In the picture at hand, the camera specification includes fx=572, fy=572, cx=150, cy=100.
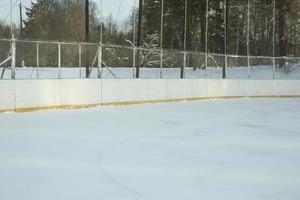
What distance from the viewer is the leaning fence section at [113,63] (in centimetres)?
1794

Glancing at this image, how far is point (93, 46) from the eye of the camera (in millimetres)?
20500

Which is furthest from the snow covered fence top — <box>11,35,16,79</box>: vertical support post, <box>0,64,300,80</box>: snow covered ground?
<box>0,64,300,80</box>: snow covered ground

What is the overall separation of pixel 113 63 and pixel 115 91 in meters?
2.27

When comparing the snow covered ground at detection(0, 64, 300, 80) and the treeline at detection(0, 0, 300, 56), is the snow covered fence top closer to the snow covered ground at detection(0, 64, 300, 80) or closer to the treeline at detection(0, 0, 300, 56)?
the snow covered ground at detection(0, 64, 300, 80)

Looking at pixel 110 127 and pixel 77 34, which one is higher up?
pixel 77 34

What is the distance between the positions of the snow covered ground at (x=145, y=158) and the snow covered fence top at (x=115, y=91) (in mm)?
856

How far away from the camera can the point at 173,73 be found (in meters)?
24.6

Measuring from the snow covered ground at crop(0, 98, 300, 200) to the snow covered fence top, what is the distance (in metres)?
0.86

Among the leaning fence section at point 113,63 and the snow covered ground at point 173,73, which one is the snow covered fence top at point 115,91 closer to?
the leaning fence section at point 113,63

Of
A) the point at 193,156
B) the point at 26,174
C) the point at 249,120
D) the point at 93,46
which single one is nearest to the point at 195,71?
the point at 93,46

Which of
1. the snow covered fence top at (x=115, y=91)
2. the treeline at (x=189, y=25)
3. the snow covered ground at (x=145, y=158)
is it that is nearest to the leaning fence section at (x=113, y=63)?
the snow covered fence top at (x=115, y=91)

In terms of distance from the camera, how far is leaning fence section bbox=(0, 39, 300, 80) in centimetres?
1794

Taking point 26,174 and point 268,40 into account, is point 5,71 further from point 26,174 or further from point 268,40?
point 268,40

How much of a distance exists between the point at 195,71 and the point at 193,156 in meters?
17.1
